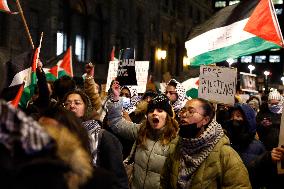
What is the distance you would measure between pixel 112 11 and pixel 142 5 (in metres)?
4.42

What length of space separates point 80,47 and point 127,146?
19.3 m

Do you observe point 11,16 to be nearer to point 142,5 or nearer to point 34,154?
point 142,5

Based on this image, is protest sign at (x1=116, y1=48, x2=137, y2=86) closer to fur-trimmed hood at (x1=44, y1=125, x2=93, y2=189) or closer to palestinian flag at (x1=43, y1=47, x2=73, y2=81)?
palestinian flag at (x1=43, y1=47, x2=73, y2=81)

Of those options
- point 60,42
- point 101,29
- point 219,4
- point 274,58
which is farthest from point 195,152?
→ point 274,58

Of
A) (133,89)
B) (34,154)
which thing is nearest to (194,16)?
(133,89)

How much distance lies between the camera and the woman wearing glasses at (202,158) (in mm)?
4000

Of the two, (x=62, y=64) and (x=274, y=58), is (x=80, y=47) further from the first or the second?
(x=274, y=58)

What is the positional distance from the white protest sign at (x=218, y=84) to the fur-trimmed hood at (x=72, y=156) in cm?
425

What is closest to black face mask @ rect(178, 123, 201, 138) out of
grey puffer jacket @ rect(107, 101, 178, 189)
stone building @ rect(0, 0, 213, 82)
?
grey puffer jacket @ rect(107, 101, 178, 189)

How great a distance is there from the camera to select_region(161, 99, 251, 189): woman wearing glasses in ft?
13.1

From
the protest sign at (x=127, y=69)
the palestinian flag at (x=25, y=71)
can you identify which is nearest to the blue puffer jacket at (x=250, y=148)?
the protest sign at (x=127, y=69)

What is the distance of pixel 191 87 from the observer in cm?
1029

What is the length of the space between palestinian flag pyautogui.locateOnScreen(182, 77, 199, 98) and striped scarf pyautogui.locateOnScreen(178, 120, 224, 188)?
5.63m

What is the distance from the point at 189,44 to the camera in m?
7.24
